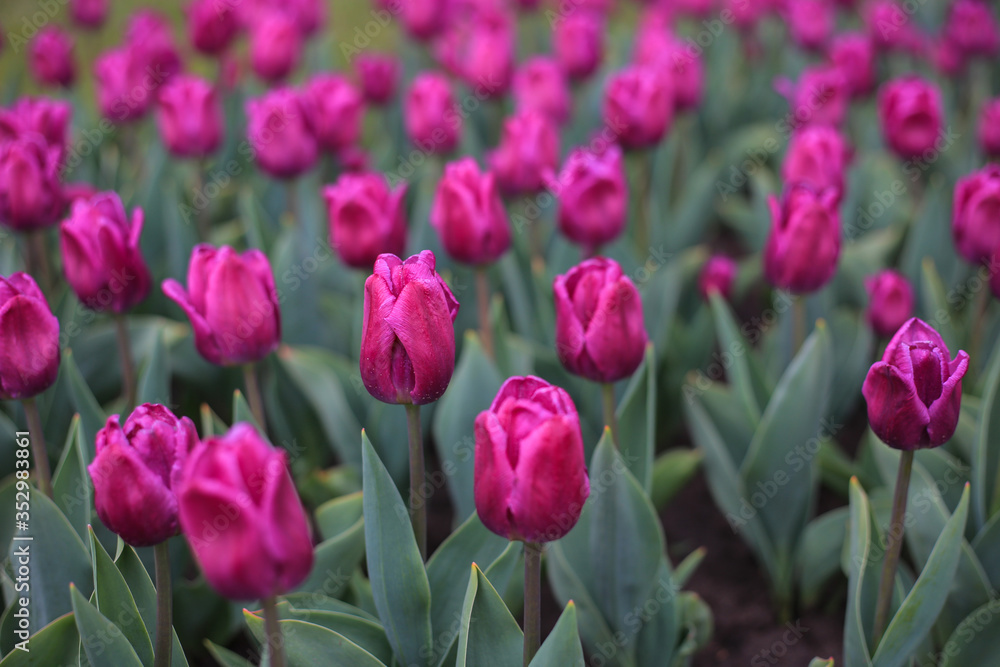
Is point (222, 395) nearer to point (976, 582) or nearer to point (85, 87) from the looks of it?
point (976, 582)

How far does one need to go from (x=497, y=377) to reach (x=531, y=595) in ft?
2.14

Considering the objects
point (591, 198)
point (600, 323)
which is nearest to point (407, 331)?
point (600, 323)

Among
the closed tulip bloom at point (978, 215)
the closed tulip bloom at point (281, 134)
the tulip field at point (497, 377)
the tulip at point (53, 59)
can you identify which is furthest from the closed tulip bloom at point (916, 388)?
the tulip at point (53, 59)

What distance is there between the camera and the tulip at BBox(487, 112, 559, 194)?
2.32 metres

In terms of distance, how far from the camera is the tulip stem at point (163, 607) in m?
1.20

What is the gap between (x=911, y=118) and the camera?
237 cm

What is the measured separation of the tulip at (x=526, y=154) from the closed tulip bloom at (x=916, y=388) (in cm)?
126

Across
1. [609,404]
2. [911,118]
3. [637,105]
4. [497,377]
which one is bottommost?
[497,377]

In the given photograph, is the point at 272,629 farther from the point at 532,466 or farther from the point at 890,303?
the point at 890,303

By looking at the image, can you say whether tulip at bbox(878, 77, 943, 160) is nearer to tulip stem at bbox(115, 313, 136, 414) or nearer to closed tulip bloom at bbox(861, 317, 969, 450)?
closed tulip bloom at bbox(861, 317, 969, 450)

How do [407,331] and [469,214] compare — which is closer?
[407,331]

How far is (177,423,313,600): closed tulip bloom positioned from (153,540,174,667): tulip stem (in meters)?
0.36

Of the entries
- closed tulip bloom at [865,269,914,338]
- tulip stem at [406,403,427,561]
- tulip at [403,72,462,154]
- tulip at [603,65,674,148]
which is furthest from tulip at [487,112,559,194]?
tulip stem at [406,403,427,561]

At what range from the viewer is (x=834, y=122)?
2738 mm
